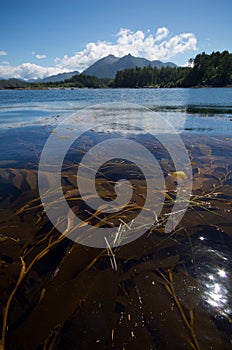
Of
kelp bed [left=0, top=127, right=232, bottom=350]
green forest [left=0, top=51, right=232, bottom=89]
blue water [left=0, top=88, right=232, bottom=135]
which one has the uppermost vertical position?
green forest [left=0, top=51, right=232, bottom=89]

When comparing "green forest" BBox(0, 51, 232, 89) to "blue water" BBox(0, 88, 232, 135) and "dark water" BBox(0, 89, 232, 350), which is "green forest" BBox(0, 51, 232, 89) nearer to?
"blue water" BBox(0, 88, 232, 135)

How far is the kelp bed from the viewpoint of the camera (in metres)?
1.61

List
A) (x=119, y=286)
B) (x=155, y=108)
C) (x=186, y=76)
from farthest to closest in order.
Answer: (x=186, y=76) → (x=155, y=108) → (x=119, y=286)

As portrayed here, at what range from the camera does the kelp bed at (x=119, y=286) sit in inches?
63.2

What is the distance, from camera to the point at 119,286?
6.66 feet

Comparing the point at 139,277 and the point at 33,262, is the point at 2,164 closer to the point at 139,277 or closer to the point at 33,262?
the point at 33,262

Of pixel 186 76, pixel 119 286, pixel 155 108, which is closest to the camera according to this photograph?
pixel 119 286

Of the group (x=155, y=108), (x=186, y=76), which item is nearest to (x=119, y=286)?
(x=155, y=108)

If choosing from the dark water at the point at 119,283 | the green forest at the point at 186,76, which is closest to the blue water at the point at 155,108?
the dark water at the point at 119,283

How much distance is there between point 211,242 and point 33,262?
7.28ft

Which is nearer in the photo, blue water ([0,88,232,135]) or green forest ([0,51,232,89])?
blue water ([0,88,232,135])

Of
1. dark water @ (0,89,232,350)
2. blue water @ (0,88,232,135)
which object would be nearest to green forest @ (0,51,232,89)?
blue water @ (0,88,232,135)

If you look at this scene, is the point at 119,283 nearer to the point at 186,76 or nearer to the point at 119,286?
the point at 119,286

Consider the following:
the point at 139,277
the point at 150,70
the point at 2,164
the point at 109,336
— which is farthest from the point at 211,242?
the point at 150,70
